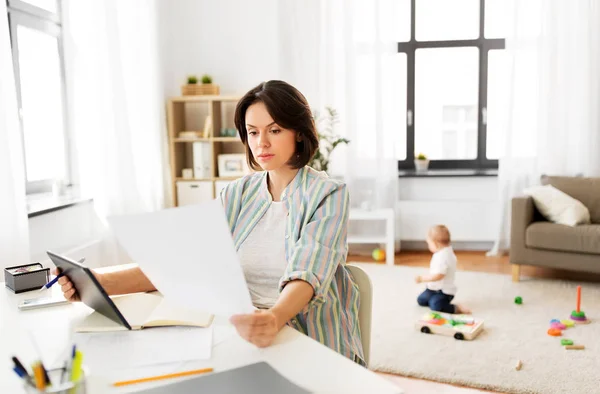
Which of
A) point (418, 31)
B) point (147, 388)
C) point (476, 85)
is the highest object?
point (418, 31)

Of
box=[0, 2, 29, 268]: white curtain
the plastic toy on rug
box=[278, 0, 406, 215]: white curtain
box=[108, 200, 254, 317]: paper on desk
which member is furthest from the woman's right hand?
box=[278, 0, 406, 215]: white curtain

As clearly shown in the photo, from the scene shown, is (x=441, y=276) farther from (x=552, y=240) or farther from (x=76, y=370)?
(x=76, y=370)

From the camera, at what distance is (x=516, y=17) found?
4777 mm

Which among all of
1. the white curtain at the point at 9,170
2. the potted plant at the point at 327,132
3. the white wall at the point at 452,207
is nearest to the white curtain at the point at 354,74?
the potted plant at the point at 327,132

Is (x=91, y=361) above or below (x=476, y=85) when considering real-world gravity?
below

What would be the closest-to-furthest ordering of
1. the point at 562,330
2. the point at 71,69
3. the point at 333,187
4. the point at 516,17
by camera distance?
the point at 333,187 < the point at 562,330 < the point at 71,69 < the point at 516,17

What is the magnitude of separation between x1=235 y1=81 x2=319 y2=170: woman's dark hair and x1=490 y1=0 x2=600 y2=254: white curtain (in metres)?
3.78

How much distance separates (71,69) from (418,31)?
→ 288 cm

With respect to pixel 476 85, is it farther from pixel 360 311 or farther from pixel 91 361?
pixel 91 361

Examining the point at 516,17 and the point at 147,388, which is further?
the point at 516,17

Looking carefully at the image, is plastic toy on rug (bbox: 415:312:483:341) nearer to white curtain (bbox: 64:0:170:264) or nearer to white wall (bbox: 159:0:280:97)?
white curtain (bbox: 64:0:170:264)

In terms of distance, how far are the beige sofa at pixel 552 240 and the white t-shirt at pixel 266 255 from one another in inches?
115

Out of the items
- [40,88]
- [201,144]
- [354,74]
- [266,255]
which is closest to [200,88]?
[201,144]

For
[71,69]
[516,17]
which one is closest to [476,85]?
[516,17]
